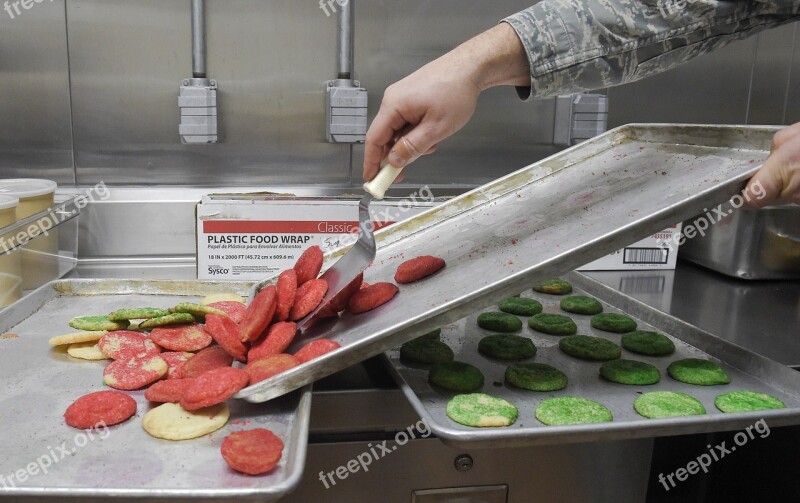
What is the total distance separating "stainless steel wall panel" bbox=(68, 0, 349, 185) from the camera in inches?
74.3

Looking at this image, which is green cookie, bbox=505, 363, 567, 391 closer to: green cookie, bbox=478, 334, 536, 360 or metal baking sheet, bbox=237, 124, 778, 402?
green cookie, bbox=478, 334, 536, 360

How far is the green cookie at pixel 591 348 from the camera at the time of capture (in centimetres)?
120

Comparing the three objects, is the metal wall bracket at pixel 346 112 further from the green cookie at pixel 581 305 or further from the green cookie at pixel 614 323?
the green cookie at pixel 614 323

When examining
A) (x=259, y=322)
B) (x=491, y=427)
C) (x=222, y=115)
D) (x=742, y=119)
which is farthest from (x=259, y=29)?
(x=742, y=119)

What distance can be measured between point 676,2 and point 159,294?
1206 mm

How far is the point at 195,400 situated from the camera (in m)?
0.89

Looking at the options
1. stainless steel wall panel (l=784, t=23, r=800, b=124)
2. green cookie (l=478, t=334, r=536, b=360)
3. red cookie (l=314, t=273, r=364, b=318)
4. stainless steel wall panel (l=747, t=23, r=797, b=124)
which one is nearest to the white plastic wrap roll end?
red cookie (l=314, t=273, r=364, b=318)

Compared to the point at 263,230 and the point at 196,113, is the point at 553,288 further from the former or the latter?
the point at 196,113

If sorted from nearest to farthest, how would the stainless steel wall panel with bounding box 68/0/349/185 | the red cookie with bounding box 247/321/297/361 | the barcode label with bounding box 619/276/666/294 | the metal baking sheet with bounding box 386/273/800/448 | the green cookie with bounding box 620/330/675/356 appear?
the metal baking sheet with bounding box 386/273/800/448 < the red cookie with bounding box 247/321/297/361 < the green cookie with bounding box 620/330/675/356 < the barcode label with bounding box 619/276/666/294 < the stainless steel wall panel with bounding box 68/0/349/185

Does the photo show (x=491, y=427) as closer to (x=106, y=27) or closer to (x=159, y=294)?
(x=159, y=294)

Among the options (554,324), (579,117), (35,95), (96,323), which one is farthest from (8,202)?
(579,117)

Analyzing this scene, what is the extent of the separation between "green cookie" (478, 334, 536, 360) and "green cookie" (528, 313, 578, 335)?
9 centimetres

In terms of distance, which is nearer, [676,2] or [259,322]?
[259,322]

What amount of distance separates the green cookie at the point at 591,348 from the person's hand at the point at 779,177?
14.9 inches
